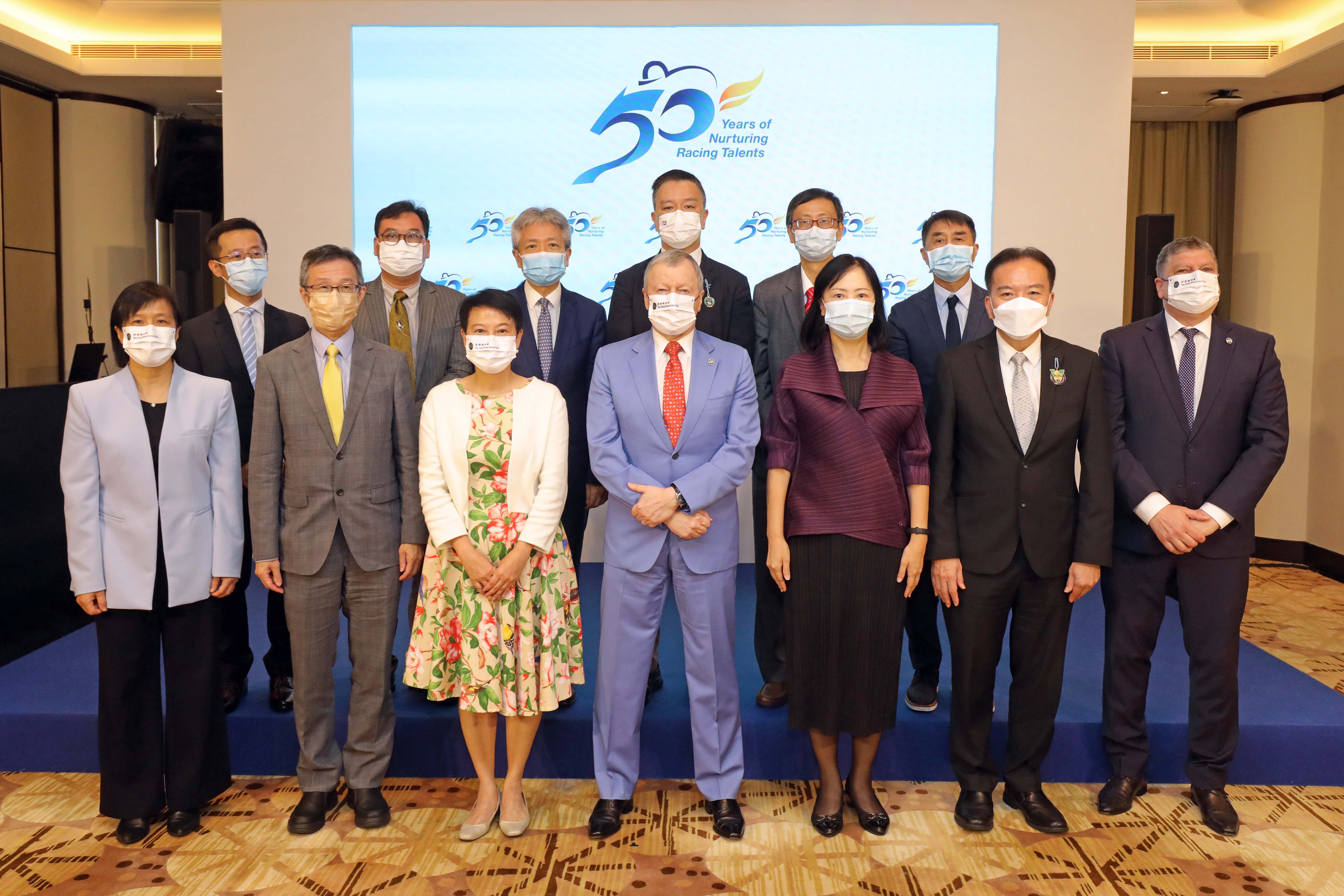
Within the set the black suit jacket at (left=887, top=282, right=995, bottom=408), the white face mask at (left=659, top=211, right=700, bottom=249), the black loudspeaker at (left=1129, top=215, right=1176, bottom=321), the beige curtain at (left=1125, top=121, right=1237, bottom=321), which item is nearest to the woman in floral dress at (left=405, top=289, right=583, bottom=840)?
the white face mask at (left=659, top=211, right=700, bottom=249)

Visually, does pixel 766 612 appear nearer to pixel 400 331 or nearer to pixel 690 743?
pixel 690 743

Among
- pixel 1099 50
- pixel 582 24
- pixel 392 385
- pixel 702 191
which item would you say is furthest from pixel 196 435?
pixel 1099 50

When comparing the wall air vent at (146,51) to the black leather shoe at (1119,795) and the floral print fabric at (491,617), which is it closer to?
the floral print fabric at (491,617)

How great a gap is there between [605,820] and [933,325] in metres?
1.92

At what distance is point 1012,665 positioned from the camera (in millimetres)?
2713

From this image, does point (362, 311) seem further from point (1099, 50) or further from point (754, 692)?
point (1099, 50)

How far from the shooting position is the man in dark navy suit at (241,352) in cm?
309

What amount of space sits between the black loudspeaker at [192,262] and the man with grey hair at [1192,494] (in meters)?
4.87

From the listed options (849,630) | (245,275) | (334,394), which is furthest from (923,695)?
(245,275)

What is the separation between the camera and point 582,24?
5094mm

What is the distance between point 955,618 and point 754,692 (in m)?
0.85

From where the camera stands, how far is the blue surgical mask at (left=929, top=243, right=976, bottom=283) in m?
3.17

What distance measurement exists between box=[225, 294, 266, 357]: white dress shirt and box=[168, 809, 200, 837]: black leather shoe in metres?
1.44

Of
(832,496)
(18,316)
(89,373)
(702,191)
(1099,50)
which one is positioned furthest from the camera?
(18,316)
